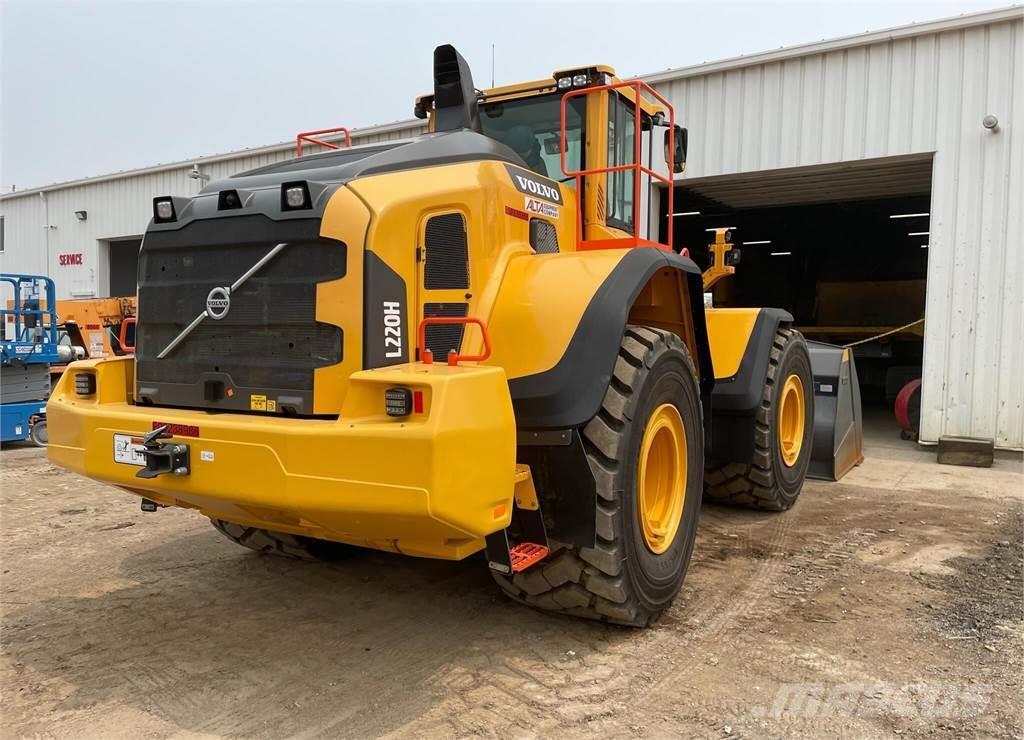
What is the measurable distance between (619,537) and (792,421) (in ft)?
12.6

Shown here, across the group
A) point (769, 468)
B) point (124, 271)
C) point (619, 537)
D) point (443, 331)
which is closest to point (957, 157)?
point (769, 468)

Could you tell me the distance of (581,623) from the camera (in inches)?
145

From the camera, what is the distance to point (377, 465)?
2602 millimetres

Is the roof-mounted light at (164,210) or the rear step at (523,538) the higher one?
the roof-mounted light at (164,210)

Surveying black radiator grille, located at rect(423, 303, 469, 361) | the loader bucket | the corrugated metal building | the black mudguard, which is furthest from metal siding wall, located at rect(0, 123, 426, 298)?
black radiator grille, located at rect(423, 303, 469, 361)

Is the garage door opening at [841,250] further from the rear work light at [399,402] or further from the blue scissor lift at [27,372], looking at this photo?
the blue scissor lift at [27,372]

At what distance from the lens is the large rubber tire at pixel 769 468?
5.64 m

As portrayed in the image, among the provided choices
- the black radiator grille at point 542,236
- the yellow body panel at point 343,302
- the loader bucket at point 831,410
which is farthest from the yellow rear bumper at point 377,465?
the loader bucket at point 831,410

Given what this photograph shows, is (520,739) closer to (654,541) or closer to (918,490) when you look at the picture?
(654,541)

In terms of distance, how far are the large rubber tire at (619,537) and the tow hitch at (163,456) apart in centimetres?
142

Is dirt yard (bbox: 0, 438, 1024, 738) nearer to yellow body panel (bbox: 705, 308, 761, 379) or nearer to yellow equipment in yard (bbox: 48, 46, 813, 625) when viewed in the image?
yellow equipment in yard (bbox: 48, 46, 813, 625)

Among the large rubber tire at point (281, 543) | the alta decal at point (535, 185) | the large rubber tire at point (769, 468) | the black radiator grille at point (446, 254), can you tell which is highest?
the alta decal at point (535, 185)

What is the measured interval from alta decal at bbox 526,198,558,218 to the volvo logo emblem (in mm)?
1463

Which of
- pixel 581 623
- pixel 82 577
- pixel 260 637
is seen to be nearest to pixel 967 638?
pixel 581 623
